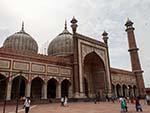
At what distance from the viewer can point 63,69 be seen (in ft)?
69.4

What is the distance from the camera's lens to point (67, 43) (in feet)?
93.6

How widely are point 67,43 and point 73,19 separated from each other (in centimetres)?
546

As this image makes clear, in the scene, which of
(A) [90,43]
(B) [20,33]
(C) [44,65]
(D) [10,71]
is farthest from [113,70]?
(D) [10,71]

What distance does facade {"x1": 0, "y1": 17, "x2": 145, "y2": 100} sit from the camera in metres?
17.3

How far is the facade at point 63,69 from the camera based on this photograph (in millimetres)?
17312

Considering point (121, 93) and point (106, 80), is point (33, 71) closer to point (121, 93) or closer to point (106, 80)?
point (106, 80)

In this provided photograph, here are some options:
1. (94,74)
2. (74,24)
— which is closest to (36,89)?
(74,24)

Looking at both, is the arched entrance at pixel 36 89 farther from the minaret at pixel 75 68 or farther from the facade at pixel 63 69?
the minaret at pixel 75 68

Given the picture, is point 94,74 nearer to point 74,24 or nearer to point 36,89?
point 74,24

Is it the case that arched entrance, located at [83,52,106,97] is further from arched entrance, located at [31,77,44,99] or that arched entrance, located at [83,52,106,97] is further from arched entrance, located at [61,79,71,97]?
arched entrance, located at [31,77,44,99]

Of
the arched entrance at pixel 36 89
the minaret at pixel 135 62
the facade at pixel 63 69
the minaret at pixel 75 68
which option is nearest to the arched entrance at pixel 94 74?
the facade at pixel 63 69

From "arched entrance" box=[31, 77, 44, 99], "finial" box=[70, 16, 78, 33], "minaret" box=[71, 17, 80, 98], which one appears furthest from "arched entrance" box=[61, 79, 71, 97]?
"finial" box=[70, 16, 78, 33]

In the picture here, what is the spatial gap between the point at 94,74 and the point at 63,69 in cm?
808

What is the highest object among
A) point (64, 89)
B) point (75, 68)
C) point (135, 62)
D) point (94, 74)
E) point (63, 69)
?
point (135, 62)
